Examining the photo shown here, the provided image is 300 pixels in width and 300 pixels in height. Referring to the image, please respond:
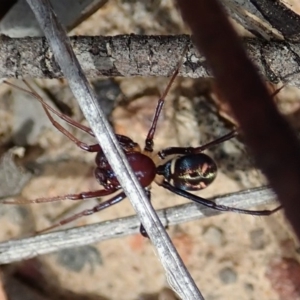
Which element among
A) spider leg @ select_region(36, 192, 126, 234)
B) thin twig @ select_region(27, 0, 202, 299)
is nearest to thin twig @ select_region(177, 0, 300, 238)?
thin twig @ select_region(27, 0, 202, 299)

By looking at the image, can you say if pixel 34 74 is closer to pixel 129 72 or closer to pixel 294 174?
pixel 129 72

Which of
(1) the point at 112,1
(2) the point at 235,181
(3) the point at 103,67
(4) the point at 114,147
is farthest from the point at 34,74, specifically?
(2) the point at 235,181

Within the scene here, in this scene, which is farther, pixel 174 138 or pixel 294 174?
pixel 174 138

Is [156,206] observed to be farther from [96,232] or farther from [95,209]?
[96,232]

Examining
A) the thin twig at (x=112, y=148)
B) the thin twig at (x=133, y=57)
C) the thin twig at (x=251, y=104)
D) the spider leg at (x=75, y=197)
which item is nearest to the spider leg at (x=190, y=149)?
the spider leg at (x=75, y=197)

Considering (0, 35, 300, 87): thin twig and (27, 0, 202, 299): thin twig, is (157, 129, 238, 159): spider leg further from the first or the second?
(27, 0, 202, 299): thin twig

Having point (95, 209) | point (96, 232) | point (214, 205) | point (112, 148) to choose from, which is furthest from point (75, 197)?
point (112, 148)

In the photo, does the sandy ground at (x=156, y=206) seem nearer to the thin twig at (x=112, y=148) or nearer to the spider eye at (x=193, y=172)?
the spider eye at (x=193, y=172)

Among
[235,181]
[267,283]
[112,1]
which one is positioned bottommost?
[267,283]
